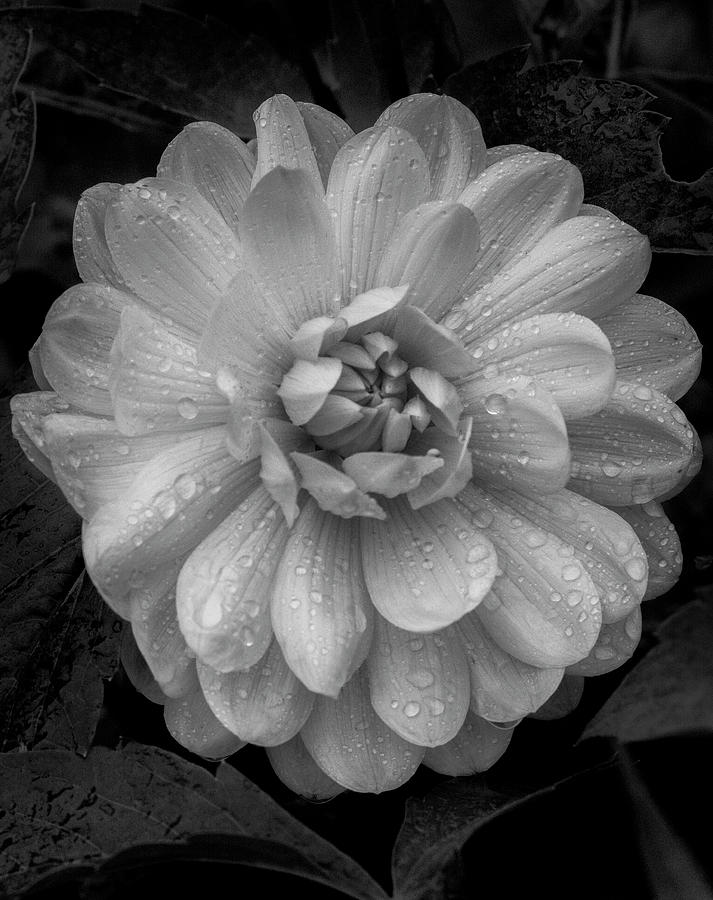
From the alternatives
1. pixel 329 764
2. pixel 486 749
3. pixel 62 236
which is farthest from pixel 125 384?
pixel 62 236

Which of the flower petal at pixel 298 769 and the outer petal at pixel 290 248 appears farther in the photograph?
the flower petal at pixel 298 769

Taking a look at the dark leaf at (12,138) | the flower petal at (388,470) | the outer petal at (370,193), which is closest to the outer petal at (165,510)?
the flower petal at (388,470)

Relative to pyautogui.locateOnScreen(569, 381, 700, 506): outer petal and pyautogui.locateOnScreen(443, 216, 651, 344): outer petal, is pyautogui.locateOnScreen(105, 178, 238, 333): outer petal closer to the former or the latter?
pyautogui.locateOnScreen(443, 216, 651, 344): outer petal

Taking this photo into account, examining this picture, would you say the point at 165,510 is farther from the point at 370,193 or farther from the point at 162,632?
the point at 370,193

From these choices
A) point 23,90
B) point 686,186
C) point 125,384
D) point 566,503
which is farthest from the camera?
point 23,90

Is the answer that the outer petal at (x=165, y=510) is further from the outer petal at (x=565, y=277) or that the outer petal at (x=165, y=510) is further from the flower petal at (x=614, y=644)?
the flower petal at (x=614, y=644)

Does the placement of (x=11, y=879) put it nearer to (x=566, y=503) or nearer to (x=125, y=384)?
(x=125, y=384)

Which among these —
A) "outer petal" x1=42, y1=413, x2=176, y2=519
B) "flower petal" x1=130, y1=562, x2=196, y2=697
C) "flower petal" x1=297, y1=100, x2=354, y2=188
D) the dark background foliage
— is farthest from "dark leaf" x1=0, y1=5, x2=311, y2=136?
"flower petal" x1=130, y1=562, x2=196, y2=697
